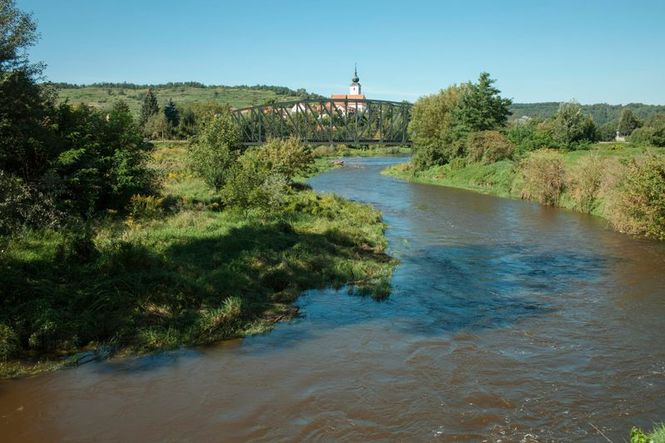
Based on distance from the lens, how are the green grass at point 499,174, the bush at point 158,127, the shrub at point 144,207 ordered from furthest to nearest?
the bush at point 158,127, the green grass at point 499,174, the shrub at point 144,207

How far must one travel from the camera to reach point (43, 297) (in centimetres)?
1185

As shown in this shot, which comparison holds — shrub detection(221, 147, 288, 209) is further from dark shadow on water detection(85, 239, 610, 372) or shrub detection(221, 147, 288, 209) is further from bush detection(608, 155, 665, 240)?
bush detection(608, 155, 665, 240)

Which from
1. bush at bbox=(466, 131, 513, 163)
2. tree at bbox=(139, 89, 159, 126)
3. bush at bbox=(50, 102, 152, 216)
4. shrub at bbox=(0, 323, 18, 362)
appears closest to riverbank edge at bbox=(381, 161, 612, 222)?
bush at bbox=(466, 131, 513, 163)

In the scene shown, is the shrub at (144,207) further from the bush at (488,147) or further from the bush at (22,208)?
the bush at (488,147)

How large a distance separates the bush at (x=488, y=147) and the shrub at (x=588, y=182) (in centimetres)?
1690

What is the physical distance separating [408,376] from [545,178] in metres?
30.1

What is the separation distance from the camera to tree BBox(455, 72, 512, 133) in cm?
5553

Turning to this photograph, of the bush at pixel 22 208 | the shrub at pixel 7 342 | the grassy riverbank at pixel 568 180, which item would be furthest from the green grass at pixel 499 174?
the shrub at pixel 7 342

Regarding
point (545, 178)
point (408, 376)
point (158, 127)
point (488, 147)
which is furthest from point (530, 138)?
point (158, 127)

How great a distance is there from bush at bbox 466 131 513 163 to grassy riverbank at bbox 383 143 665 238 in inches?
28.7

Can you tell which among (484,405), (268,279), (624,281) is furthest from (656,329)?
(268,279)

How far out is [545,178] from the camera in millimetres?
36906

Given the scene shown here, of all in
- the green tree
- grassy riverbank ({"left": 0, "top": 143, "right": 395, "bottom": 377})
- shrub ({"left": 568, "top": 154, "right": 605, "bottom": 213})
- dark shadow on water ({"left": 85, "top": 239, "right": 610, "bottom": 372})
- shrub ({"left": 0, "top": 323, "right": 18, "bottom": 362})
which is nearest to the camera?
shrub ({"left": 0, "top": 323, "right": 18, "bottom": 362})

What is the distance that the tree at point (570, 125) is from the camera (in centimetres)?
5544
